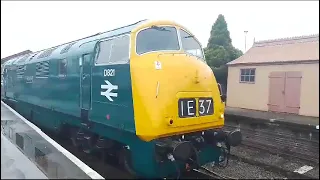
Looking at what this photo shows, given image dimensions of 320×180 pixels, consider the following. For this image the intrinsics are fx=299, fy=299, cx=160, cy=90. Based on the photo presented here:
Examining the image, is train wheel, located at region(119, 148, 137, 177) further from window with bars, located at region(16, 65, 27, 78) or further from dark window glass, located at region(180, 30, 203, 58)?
window with bars, located at region(16, 65, 27, 78)

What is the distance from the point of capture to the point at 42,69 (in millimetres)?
9281

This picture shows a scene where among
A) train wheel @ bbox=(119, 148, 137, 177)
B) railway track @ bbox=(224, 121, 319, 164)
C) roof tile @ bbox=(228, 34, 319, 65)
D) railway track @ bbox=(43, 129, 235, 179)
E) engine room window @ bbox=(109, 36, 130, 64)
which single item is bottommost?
railway track @ bbox=(224, 121, 319, 164)

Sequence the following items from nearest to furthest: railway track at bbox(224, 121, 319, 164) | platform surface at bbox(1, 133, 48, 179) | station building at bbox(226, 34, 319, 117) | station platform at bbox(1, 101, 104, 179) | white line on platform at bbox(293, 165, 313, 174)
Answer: platform surface at bbox(1, 133, 48, 179)
station platform at bbox(1, 101, 104, 179)
white line on platform at bbox(293, 165, 313, 174)
railway track at bbox(224, 121, 319, 164)
station building at bbox(226, 34, 319, 117)

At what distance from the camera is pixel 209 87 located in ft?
18.6

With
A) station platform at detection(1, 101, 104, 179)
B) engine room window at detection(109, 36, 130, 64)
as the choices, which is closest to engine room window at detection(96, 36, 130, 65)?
engine room window at detection(109, 36, 130, 64)

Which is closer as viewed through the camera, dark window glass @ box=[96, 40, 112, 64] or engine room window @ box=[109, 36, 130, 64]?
engine room window @ box=[109, 36, 130, 64]

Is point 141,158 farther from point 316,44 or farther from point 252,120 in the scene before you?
point 316,44

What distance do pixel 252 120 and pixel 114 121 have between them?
8091 mm

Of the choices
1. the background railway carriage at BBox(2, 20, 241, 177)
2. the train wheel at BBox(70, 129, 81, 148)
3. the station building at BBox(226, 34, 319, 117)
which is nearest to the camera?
the background railway carriage at BBox(2, 20, 241, 177)

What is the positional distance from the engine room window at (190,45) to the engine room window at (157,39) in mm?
201

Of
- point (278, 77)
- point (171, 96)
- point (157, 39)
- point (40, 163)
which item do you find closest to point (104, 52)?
point (157, 39)

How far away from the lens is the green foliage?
19.8m

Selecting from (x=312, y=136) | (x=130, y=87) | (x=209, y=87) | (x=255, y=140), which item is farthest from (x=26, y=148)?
(x=312, y=136)

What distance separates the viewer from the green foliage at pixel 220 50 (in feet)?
64.9
